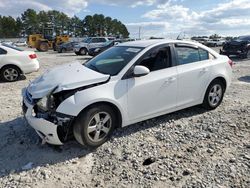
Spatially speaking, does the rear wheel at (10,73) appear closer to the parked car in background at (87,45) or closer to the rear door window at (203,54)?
the rear door window at (203,54)

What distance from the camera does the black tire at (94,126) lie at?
3873 mm

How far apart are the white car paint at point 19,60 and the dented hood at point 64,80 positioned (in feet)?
17.7

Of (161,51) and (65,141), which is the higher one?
(161,51)

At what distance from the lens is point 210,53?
18.5 ft

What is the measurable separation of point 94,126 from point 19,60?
6.53m

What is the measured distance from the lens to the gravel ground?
3359 mm

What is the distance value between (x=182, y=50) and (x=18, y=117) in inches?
139

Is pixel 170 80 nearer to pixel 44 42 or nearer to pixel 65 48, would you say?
pixel 65 48

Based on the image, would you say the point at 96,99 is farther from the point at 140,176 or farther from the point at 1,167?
the point at 1,167

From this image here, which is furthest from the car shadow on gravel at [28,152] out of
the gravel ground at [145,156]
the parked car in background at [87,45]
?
the parked car in background at [87,45]

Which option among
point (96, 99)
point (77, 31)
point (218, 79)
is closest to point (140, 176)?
point (96, 99)

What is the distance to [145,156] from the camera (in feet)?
12.9

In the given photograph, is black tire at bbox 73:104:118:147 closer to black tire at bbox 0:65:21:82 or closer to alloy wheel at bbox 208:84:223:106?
alloy wheel at bbox 208:84:223:106

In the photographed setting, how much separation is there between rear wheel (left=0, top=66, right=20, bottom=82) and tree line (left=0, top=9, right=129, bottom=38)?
75.8 metres
